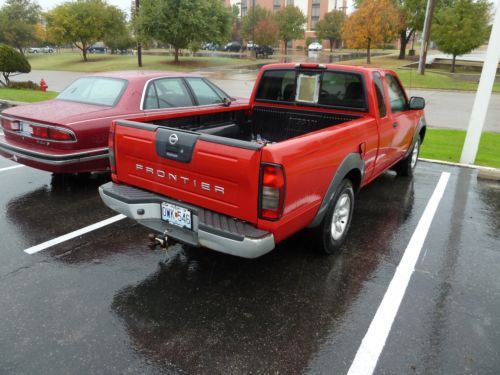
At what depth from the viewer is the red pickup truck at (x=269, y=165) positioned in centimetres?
298

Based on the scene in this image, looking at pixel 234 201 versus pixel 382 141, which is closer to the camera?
pixel 234 201

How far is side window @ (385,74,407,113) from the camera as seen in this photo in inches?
208

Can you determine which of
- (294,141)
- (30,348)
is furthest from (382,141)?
(30,348)

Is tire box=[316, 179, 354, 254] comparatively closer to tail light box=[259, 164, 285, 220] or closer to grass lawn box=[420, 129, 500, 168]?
tail light box=[259, 164, 285, 220]

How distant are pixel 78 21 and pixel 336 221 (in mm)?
43143

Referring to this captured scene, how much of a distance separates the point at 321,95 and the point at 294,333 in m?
3.03

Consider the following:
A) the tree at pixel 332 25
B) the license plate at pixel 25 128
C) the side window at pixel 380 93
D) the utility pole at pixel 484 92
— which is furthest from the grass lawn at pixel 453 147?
the tree at pixel 332 25

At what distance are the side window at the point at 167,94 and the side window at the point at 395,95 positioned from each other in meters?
3.04

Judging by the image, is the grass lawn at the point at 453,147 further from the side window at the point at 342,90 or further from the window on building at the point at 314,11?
the window on building at the point at 314,11

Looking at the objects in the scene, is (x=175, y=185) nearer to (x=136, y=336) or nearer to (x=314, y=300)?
(x=136, y=336)

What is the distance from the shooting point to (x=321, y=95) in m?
5.02

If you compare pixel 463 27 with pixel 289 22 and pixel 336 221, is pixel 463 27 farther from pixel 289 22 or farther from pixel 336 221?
pixel 289 22

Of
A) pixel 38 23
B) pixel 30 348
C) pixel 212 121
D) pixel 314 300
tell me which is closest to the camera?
pixel 30 348

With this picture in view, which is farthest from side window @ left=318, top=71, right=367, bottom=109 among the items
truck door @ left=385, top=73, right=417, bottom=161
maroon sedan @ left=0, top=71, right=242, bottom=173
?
maroon sedan @ left=0, top=71, right=242, bottom=173
